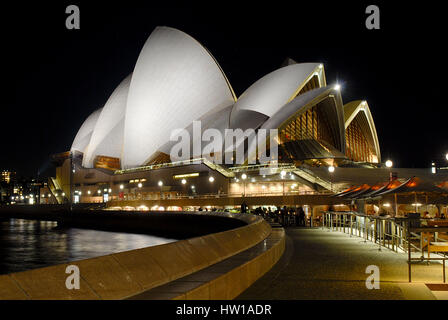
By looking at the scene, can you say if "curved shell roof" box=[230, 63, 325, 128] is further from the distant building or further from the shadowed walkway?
Answer: the shadowed walkway

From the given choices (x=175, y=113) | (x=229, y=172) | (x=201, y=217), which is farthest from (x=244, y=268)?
(x=175, y=113)

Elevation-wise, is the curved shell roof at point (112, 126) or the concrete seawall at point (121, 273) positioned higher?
the curved shell roof at point (112, 126)

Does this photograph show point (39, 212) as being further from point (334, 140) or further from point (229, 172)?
point (334, 140)

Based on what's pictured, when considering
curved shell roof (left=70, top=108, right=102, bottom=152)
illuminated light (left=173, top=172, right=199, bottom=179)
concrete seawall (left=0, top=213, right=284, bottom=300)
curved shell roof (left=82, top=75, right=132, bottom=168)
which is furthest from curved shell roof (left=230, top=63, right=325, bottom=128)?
concrete seawall (left=0, top=213, right=284, bottom=300)

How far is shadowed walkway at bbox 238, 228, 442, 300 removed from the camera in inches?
217

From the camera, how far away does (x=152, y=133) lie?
5362 centimetres

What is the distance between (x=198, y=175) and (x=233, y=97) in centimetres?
1018

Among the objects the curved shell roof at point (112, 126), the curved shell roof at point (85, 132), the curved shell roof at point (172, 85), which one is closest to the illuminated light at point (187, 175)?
the curved shell roof at point (172, 85)

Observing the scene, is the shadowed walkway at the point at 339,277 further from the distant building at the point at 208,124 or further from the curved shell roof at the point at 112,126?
the curved shell roof at the point at 112,126

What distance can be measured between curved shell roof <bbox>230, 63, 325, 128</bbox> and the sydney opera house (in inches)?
3.8

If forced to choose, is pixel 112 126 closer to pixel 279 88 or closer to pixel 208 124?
pixel 208 124

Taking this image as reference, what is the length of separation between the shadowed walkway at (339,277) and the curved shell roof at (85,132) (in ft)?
200

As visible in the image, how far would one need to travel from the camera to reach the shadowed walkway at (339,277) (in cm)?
550

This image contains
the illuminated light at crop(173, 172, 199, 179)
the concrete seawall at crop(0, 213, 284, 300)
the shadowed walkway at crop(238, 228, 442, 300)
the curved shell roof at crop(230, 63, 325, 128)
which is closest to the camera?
the concrete seawall at crop(0, 213, 284, 300)
